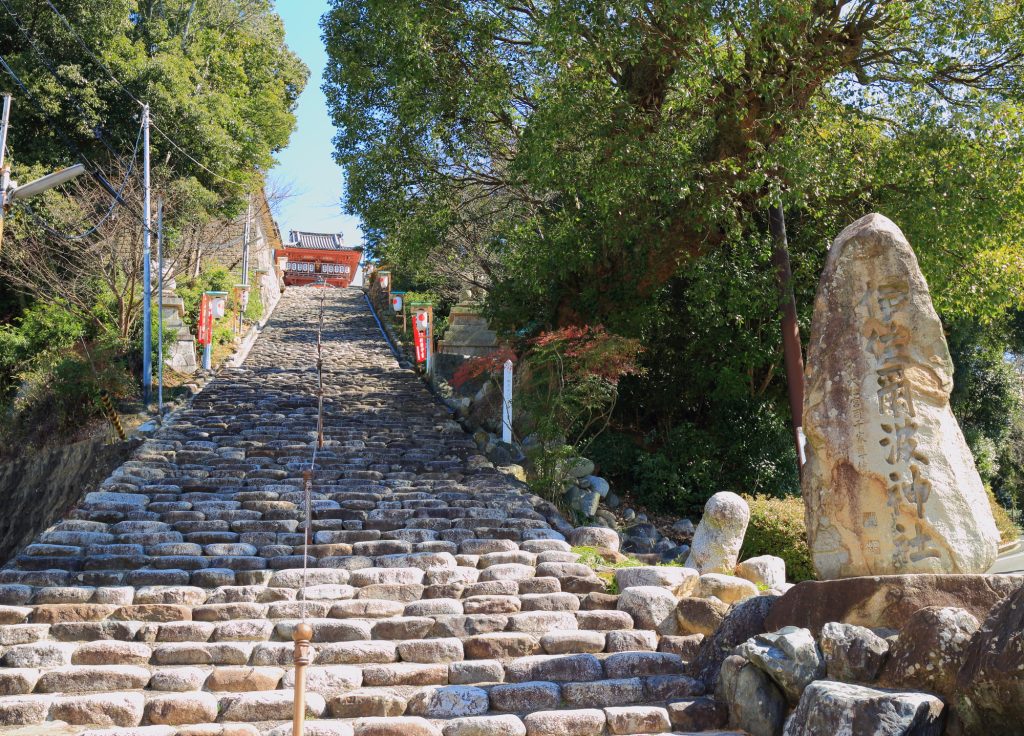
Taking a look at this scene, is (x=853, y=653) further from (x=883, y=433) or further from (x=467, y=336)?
(x=467, y=336)

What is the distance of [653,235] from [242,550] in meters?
7.34

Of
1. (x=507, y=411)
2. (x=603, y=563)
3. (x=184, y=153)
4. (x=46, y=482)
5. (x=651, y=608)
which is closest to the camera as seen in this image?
(x=651, y=608)

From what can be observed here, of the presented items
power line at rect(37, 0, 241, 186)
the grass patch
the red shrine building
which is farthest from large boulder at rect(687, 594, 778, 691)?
the red shrine building

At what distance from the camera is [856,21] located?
12.6m

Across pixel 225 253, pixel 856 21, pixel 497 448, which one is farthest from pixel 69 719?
pixel 225 253

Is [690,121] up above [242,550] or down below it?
above

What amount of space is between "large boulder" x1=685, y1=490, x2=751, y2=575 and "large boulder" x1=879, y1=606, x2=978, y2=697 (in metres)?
3.96

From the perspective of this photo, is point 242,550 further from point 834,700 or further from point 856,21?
point 856,21

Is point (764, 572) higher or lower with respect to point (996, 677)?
lower

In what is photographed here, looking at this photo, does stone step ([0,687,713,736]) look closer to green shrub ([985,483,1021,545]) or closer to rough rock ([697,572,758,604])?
rough rock ([697,572,758,604])

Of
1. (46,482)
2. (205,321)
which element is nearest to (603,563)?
(46,482)

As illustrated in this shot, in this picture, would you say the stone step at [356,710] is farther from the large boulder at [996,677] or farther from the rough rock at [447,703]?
the large boulder at [996,677]

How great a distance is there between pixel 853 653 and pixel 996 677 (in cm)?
99

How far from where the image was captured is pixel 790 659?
5734 millimetres
